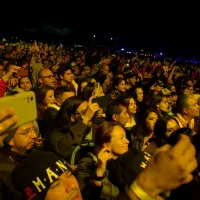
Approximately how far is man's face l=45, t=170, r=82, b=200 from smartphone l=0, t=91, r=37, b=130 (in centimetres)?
69

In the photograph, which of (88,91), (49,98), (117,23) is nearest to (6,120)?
(49,98)

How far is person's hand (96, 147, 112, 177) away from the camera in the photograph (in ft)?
8.45

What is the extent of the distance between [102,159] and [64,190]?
830mm

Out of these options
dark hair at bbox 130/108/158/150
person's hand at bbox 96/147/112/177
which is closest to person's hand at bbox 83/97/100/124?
dark hair at bbox 130/108/158/150

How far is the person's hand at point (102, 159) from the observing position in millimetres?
2574

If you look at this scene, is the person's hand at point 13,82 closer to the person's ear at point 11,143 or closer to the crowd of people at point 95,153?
the crowd of people at point 95,153

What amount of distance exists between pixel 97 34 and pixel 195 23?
34.3 feet

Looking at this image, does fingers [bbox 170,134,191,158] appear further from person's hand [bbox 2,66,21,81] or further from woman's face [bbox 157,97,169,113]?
person's hand [bbox 2,66,21,81]

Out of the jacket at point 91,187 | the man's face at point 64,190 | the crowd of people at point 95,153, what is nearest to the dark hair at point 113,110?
the crowd of people at point 95,153

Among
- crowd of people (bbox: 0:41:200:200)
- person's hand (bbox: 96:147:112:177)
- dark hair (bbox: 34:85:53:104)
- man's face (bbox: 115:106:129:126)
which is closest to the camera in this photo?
crowd of people (bbox: 0:41:200:200)

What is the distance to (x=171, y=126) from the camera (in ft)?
12.8

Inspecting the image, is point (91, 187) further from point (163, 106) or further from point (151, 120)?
point (163, 106)

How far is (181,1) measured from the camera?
3061cm

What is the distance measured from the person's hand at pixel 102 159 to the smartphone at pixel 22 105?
1.36 meters
